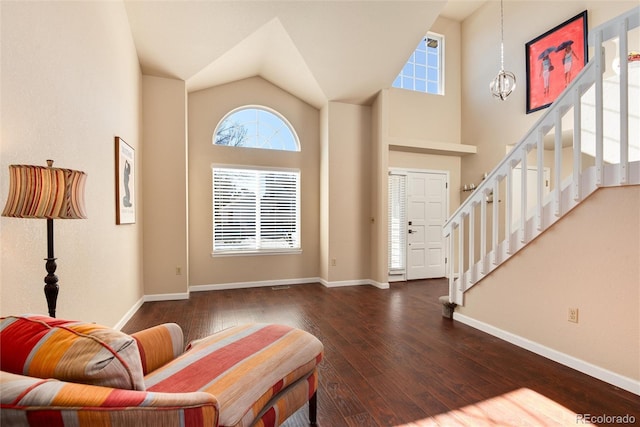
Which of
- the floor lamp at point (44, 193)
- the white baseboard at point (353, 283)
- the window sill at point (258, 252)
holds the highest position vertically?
the floor lamp at point (44, 193)

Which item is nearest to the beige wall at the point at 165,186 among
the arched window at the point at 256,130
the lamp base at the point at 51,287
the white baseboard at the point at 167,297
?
the white baseboard at the point at 167,297

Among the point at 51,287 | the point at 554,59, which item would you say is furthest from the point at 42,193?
the point at 554,59

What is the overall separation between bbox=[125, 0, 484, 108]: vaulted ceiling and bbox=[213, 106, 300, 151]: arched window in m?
0.58

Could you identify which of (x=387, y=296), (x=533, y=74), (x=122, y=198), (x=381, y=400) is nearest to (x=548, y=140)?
(x=533, y=74)

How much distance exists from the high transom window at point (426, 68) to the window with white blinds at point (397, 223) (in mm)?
2048

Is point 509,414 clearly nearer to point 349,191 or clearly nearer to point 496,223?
point 496,223

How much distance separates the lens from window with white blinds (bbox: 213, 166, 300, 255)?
16.5ft

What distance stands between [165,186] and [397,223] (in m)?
3.93

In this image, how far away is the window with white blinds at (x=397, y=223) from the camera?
220 inches

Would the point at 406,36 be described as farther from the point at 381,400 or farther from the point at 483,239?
the point at 381,400

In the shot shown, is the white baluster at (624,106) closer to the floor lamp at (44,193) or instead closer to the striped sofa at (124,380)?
the striped sofa at (124,380)

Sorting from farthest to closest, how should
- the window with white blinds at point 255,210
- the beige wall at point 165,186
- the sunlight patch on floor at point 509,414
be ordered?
the window with white blinds at point 255,210 → the beige wall at point 165,186 → the sunlight patch on floor at point 509,414

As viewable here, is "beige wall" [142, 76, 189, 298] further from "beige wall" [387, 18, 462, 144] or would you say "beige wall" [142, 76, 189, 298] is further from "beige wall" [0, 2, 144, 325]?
"beige wall" [387, 18, 462, 144]

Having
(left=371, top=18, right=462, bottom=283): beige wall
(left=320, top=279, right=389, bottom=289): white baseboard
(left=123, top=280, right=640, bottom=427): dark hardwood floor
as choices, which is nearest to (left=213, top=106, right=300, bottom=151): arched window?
(left=371, top=18, right=462, bottom=283): beige wall
